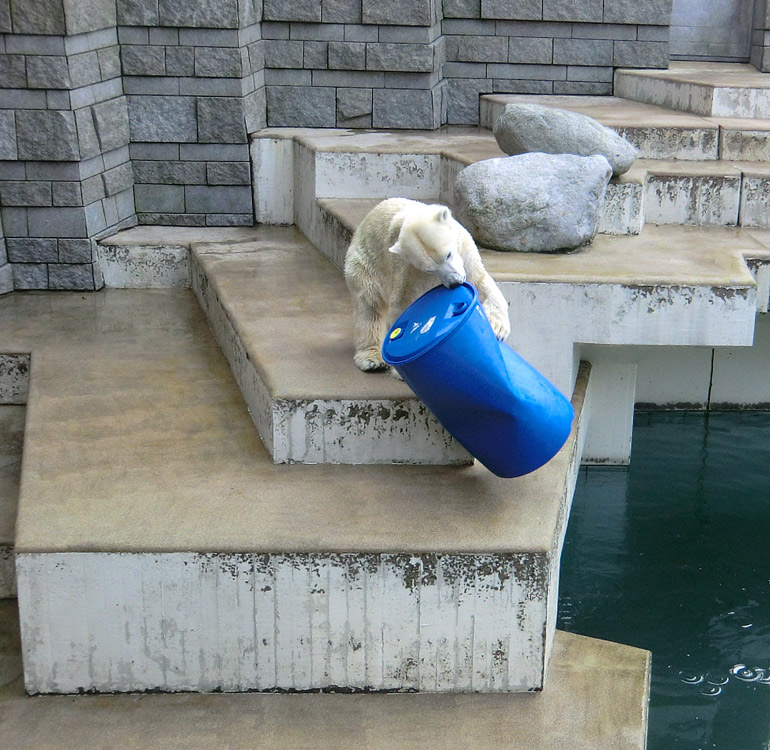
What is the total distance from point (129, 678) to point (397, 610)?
0.76m

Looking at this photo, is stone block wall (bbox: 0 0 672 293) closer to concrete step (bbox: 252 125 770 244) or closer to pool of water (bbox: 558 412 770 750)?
concrete step (bbox: 252 125 770 244)

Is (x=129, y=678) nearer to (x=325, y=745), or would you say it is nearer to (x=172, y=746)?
(x=172, y=746)

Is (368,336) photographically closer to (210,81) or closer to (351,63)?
(210,81)

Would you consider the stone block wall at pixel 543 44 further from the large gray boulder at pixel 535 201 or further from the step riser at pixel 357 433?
the step riser at pixel 357 433

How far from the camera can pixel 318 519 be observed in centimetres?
288

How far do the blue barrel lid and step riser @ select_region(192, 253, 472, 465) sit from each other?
1.10ft

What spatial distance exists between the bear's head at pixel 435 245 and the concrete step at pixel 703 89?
347 cm

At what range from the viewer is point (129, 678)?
284 cm

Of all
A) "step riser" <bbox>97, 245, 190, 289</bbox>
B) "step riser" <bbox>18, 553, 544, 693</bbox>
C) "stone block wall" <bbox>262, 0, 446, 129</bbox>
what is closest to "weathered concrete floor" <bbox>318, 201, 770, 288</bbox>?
"step riser" <bbox>97, 245, 190, 289</bbox>

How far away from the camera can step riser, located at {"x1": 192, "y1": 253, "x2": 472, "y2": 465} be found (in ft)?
10.4

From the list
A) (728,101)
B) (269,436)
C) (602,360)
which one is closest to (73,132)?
(269,436)

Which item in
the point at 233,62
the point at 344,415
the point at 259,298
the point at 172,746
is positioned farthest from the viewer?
the point at 233,62

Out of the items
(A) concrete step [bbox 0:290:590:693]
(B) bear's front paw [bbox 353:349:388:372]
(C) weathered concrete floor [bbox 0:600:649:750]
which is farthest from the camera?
(B) bear's front paw [bbox 353:349:388:372]

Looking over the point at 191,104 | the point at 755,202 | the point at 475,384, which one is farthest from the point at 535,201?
the point at 191,104
